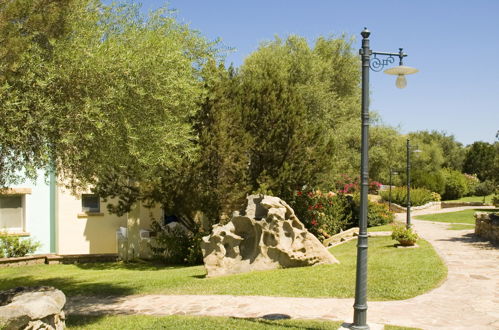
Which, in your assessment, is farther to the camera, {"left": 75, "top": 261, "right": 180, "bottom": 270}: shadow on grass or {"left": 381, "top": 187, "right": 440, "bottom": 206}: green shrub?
{"left": 381, "top": 187, "right": 440, "bottom": 206}: green shrub

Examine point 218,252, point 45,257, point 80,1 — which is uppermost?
point 80,1

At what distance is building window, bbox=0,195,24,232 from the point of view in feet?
70.1

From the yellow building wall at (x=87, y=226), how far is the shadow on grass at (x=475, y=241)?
13.7 m

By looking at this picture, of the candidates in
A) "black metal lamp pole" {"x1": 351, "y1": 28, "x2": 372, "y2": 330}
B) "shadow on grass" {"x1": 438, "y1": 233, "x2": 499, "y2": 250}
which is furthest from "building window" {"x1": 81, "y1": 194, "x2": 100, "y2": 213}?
"black metal lamp pole" {"x1": 351, "y1": 28, "x2": 372, "y2": 330}

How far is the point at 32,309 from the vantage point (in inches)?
315

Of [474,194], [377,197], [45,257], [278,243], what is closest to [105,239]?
[45,257]

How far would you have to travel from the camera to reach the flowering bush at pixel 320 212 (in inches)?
877

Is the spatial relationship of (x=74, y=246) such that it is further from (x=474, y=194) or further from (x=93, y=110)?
(x=474, y=194)

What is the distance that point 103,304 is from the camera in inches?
466

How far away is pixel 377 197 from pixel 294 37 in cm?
1560

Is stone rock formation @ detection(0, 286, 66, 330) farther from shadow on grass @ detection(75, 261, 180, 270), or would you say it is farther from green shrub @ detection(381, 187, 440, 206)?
green shrub @ detection(381, 187, 440, 206)

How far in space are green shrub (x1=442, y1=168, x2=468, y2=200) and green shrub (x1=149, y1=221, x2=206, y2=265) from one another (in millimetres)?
34776

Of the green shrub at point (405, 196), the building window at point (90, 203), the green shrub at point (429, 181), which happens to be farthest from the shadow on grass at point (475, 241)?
the green shrub at point (429, 181)

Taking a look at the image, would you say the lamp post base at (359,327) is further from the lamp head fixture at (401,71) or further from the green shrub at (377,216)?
the green shrub at (377,216)
